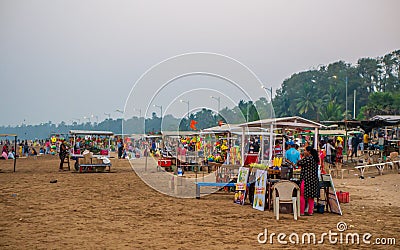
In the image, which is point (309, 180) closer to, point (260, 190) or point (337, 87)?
point (260, 190)

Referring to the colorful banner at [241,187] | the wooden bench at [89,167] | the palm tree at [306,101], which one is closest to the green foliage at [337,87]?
the palm tree at [306,101]

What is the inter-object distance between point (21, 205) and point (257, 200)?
19.7 ft

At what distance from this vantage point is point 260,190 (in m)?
11.8

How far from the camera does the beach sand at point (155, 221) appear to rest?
7.94 meters

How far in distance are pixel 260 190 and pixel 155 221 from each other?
3.05m

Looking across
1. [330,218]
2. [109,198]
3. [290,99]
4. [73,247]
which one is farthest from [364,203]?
[290,99]

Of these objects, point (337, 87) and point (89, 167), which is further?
point (337, 87)

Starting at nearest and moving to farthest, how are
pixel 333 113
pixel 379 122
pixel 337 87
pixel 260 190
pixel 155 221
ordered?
pixel 155 221 → pixel 260 190 → pixel 379 122 → pixel 333 113 → pixel 337 87

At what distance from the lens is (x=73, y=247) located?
295 inches

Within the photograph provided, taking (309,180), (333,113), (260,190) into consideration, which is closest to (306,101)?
Answer: (333,113)

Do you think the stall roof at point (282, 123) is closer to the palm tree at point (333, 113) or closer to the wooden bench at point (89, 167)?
the wooden bench at point (89, 167)

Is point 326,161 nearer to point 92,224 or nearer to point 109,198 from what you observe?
point 109,198

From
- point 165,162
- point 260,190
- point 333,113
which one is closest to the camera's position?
point 260,190

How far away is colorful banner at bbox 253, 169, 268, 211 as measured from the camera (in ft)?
37.9
